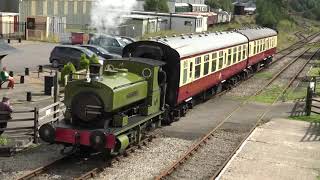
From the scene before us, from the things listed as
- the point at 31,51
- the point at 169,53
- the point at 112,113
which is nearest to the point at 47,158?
the point at 112,113

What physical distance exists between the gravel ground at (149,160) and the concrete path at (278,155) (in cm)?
162

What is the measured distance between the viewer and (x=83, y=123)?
13.2m

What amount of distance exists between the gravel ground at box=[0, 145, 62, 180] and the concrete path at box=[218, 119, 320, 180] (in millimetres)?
4417

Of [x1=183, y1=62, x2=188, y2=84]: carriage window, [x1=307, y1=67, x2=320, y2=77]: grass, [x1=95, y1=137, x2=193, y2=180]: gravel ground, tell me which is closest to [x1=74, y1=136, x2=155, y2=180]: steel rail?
[x1=95, y1=137, x2=193, y2=180]: gravel ground

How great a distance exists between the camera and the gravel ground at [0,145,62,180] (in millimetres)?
11953

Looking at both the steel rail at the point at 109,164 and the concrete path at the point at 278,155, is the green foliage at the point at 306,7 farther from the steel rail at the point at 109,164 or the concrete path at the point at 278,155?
the steel rail at the point at 109,164

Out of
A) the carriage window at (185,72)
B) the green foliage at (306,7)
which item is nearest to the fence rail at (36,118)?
the carriage window at (185,72)

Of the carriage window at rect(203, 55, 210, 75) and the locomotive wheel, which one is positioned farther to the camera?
the carriage window at rect(203, 55, 210, 75)

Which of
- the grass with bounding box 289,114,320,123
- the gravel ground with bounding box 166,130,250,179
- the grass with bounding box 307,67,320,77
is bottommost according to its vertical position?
the gravel ground with bounding box 166,130,250,179

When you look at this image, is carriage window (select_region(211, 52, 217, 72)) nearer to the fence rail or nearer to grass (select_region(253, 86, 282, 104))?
grass (select_region(253, 86, 282, 104))

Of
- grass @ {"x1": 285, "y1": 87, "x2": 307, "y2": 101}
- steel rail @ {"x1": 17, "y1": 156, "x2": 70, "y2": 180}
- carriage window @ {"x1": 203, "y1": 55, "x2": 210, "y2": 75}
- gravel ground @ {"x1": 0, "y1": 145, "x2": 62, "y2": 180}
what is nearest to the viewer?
steel rail @ {"x1": 17, "y1": 156, "x2": 70, "y2": 180}

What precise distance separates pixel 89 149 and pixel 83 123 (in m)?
0.94

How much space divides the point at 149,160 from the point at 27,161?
10.1 feet

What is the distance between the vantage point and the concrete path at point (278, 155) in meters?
13.0
